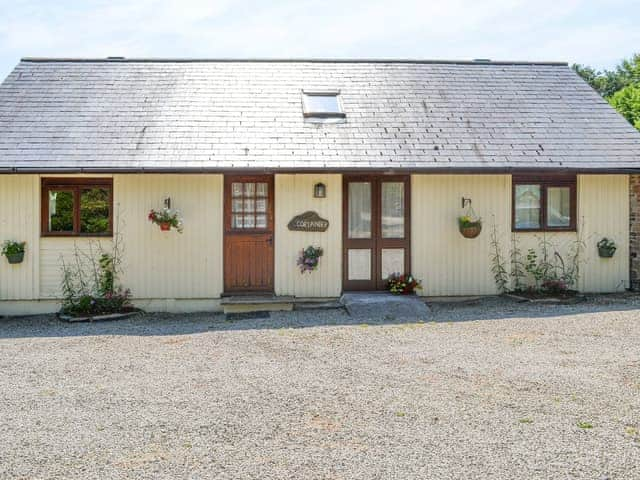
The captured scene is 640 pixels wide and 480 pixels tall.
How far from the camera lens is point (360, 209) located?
38.7 feet

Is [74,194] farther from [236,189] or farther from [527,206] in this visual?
[527,206]

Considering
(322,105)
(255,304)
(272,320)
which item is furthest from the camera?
(322,105)

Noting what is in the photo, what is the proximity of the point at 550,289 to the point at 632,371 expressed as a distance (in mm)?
5105

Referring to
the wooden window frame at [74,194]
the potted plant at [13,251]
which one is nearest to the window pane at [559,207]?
the wooden window frame at [74,194]

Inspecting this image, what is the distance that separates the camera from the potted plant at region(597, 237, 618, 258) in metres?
12.1

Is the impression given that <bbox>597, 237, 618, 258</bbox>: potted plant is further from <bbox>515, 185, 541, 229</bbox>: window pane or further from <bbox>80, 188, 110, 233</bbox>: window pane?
<bbox>80, 188, 110, 233</bbox>: window pane

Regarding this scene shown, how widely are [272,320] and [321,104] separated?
4796 millimetres

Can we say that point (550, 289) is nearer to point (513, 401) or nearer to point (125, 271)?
point (513, 401)

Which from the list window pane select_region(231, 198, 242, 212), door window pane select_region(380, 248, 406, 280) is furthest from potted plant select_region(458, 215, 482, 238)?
window pane select_region(231, 198, 242, 212)

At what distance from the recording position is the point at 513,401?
5.79 m

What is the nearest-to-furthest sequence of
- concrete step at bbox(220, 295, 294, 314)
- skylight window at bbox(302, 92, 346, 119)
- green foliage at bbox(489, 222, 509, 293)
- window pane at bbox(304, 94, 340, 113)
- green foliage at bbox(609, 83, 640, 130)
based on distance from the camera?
concrete step at bbox(220, 295, 294, 314) < green foliage at bbox(489, 222, 509, 293) < skylight window at bbox(302, 92, 346, 119) < window pane at bbox(304, 94, 340, 113) < green foliage at bbox(609, 83, 640, 130)

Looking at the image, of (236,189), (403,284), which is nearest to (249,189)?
(236,189)

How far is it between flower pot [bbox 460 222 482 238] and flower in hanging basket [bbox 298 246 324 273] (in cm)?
255

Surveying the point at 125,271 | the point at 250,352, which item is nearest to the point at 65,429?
the point at 250,352
